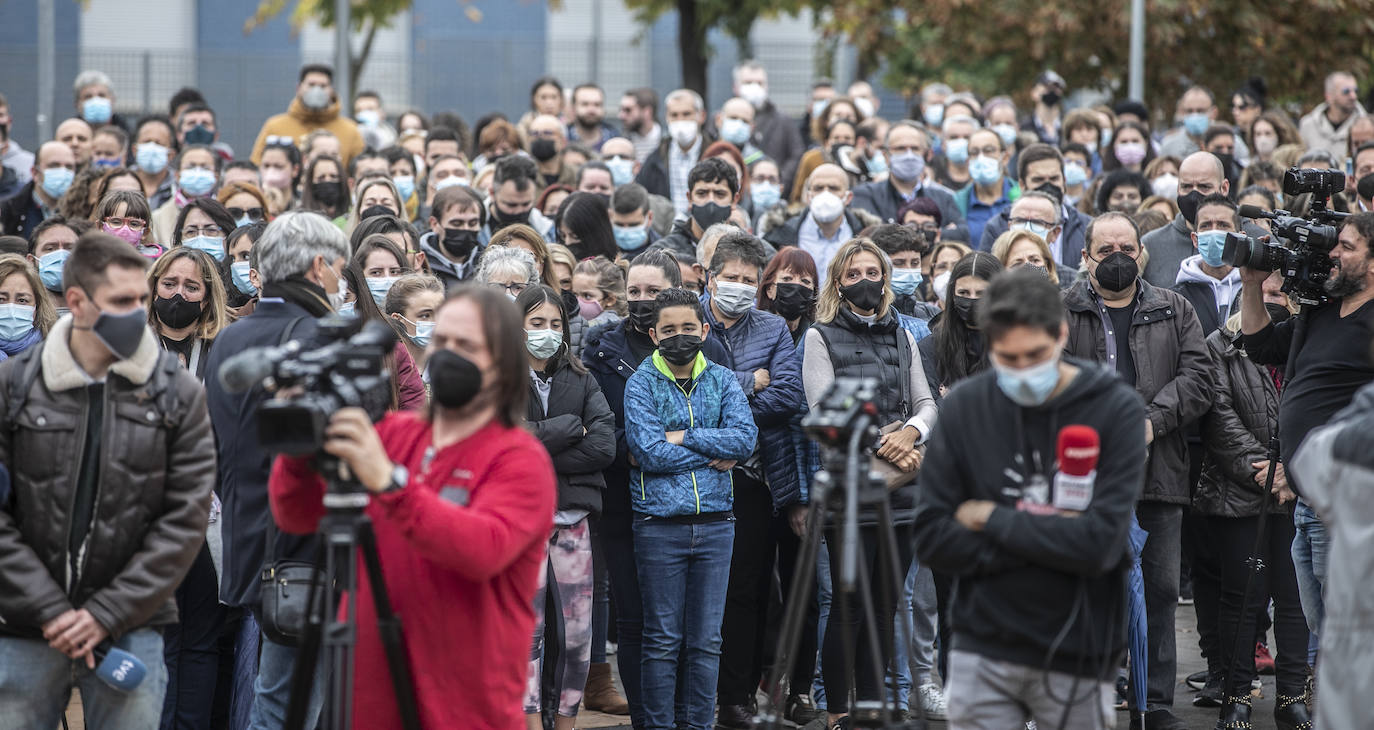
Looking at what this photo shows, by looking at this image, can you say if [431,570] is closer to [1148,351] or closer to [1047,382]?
[1047,382]

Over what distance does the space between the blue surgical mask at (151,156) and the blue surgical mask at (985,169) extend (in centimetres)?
607

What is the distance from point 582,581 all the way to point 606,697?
4.43 ft

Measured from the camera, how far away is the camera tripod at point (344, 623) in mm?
4305

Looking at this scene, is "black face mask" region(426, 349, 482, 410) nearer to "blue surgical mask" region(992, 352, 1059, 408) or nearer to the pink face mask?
"blue surgical mask" region(992, 352, 1059, 408)

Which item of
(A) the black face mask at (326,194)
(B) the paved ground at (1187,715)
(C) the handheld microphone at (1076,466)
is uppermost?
(A) the black face mask at (326,194)

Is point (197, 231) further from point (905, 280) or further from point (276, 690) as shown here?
point (276, 690)

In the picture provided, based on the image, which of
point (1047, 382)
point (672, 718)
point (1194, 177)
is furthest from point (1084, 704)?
point (1194, 177)

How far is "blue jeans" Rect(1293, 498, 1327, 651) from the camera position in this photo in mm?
7207

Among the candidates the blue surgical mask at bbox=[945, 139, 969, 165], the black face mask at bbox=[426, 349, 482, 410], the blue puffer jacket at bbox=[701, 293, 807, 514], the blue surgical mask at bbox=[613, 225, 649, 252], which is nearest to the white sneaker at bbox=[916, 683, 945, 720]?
the blue puffer jacket at bbox=[701, 293, 807, 514]

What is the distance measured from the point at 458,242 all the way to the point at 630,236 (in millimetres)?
1333

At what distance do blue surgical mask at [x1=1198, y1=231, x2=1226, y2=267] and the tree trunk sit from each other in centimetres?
1683

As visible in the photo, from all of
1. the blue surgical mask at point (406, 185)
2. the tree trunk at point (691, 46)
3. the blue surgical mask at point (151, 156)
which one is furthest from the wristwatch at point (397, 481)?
the tree trunk at point (691, 46)

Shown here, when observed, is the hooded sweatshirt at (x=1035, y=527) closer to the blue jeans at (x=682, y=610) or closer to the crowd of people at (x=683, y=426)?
the crowd of people at (x=683, y=426)

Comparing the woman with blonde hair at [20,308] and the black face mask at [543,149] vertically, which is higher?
the black face mask at [543,149]
